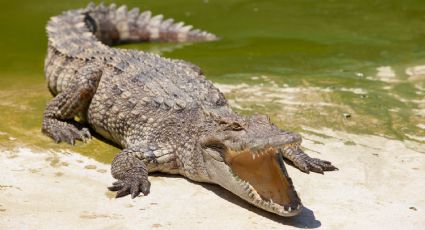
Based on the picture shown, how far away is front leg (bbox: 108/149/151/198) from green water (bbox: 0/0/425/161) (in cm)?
40

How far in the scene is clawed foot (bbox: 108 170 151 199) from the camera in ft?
14.9

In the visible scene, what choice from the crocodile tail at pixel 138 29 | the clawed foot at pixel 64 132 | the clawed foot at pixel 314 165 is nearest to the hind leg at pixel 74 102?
the clawed foot at pixel 64 132

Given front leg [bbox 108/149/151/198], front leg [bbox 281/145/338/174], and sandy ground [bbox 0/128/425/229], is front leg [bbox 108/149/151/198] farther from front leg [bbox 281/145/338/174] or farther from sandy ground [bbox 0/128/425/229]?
front leg [bbox 281/145/338/174]

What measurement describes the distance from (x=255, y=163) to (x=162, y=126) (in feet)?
3.62

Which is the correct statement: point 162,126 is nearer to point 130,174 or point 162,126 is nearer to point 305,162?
point 130,174

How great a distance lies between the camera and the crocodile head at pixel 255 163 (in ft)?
13.4

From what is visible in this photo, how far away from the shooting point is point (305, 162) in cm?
509

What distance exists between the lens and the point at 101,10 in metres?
8.63

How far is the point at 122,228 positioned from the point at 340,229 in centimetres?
139

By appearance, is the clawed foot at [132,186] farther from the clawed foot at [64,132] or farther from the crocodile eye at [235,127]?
the clawed foot at [64,132]

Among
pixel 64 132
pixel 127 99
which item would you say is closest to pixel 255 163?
pixel 127 99

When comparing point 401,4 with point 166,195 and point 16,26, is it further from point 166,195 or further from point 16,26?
point 166,195

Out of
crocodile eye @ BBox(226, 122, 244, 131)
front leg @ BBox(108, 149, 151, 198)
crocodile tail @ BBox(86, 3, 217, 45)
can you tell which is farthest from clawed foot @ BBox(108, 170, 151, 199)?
crocodile tail @ BBox(86, 3, 217, 45)

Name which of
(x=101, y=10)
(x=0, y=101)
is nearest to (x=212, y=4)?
(x=101, y=10)
